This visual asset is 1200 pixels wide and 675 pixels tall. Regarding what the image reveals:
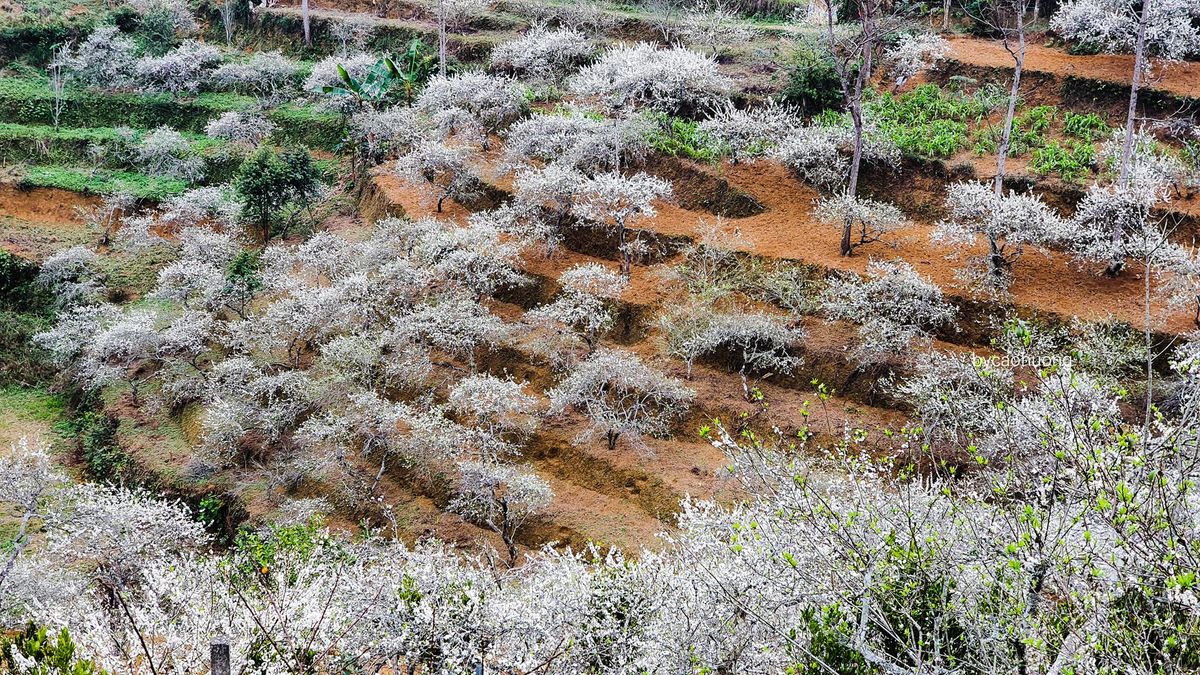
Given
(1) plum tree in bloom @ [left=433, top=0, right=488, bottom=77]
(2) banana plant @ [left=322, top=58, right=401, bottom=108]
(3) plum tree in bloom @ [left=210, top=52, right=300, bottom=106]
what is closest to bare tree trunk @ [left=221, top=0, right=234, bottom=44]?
(3) plum tree in bloom @ [left=210, top=52, right=300, bottom=106]

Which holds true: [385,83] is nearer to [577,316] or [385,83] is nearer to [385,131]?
[385,131]

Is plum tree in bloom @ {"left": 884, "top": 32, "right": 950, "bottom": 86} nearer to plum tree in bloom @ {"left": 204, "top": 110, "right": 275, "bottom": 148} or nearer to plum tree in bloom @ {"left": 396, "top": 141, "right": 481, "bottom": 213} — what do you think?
plum tree in bloom @ {"left": 396, "top": 141, "right": 481, "bottom": 213}

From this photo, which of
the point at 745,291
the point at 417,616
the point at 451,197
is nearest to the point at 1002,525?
the point at 417,616

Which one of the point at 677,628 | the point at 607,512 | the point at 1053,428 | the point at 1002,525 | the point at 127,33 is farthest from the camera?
the point at 127,33

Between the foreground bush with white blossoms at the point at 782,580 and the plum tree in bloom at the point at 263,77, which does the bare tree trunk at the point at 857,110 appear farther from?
the plum tree in bloom at the point at 263,77

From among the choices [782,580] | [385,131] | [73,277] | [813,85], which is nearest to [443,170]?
[385,131]

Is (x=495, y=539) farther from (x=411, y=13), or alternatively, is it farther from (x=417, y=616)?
(x=411, y=13)

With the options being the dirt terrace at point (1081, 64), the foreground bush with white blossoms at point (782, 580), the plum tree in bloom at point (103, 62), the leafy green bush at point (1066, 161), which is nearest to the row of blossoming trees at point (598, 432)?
the foreground bush with white blossoms at point (782, 580)
